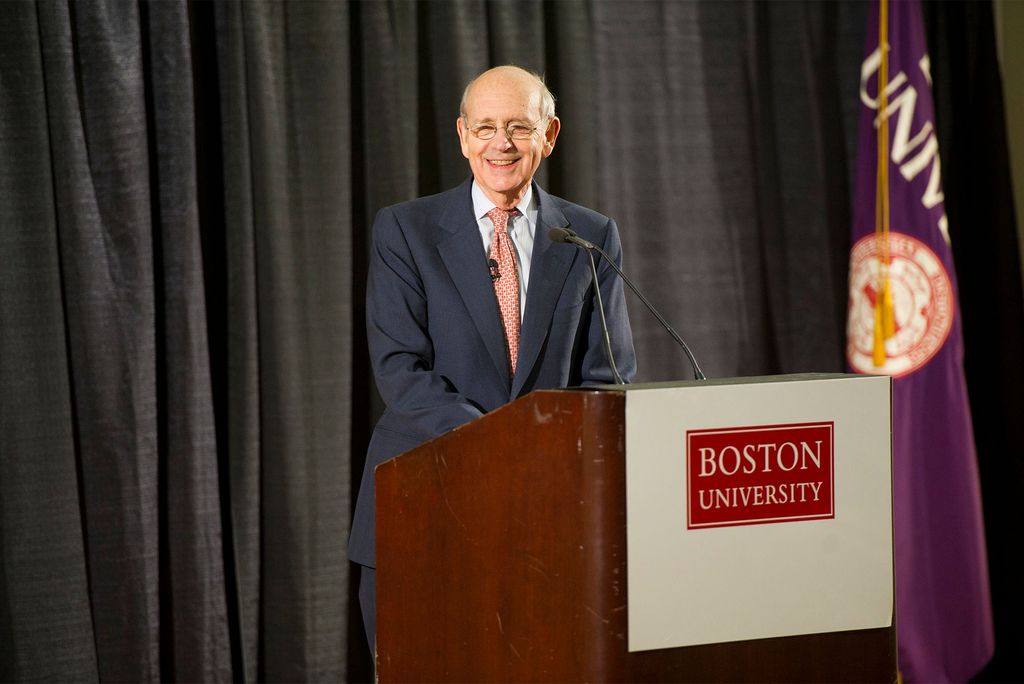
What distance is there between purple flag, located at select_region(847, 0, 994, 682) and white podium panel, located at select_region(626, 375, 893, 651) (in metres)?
2.19

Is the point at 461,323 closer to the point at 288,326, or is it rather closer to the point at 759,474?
the point at 759,474

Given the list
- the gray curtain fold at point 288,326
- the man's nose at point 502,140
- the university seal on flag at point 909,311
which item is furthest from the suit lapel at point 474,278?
the university seal on flag at point 909,311

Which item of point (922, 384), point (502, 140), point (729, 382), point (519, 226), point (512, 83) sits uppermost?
point (512, 83)

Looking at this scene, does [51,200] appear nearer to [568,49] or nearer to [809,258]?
[568,49]

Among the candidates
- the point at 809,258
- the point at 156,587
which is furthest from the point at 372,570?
the point at 809,258

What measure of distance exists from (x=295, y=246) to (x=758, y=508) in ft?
6.72

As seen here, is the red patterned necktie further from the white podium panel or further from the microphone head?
the white podium panel

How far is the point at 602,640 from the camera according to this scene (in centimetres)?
131

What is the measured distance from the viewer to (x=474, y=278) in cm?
200

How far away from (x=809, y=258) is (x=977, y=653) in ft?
4.53

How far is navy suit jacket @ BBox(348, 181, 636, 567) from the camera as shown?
198 centimetres

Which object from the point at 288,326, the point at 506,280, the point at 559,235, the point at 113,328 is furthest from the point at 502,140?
the point at 113,328

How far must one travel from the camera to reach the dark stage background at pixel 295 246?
2789 millimetres

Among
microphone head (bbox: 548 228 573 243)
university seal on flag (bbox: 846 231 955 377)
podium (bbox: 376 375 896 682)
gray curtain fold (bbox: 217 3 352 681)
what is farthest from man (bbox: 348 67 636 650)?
university seal on flag (bbox: 846 231 955 377)
